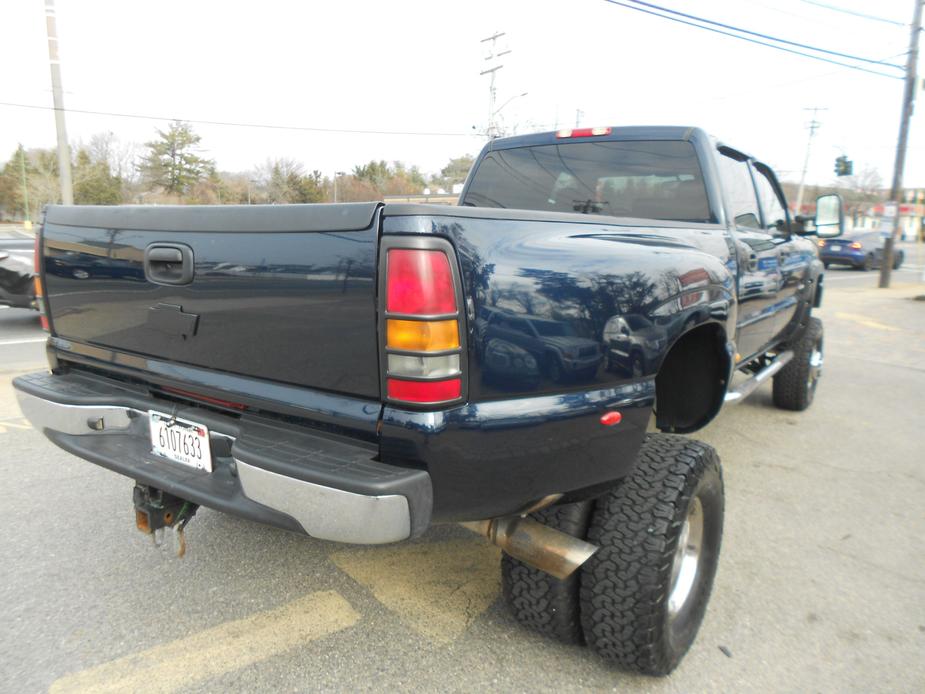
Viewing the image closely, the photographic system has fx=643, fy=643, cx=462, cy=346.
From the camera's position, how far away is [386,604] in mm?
2539

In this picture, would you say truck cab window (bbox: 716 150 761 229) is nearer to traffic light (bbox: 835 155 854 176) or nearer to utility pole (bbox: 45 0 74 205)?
utility pole (bbox: 45 0 74 205)

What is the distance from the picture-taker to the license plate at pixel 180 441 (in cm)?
204

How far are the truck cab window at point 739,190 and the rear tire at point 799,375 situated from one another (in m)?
1.66

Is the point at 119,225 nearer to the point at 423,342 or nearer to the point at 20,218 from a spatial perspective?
the point at 423,342

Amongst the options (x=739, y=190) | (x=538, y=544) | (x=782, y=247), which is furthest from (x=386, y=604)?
(x=782, y=247)

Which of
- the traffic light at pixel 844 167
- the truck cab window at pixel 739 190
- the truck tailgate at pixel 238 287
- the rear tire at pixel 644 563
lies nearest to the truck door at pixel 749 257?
the truck cab window at pixel 739 190

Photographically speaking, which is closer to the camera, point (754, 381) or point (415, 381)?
point (415, 381)

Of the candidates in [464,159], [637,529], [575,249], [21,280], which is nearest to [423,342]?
[575,249]

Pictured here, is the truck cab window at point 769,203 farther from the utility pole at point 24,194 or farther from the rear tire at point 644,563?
the utility pole at point 24,194

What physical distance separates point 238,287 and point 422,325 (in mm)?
643

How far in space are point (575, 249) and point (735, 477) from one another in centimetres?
269

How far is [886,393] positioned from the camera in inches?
A: 248

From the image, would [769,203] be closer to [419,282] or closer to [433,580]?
[433,580]

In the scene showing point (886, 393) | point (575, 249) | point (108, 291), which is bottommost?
point (886, 393)
